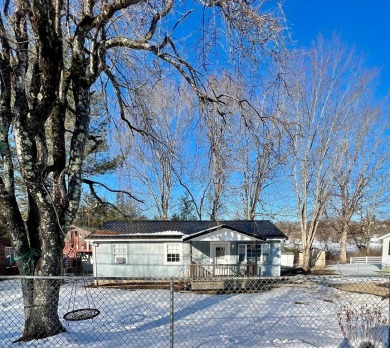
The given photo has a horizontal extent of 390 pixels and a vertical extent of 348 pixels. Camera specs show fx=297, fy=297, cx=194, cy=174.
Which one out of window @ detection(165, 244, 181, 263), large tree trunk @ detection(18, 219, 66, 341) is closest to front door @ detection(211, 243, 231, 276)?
window @ detection(165, 244, 181, 263)

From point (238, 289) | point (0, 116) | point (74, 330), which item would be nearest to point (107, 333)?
point (74, 330)

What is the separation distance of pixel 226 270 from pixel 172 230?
132 inches

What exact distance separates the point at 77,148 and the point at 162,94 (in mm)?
1610

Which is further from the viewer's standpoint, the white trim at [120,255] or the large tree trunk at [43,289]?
the white trim at [120,255]

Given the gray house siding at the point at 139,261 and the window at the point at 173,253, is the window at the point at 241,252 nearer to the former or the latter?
the gray house siding at the point at 139,261

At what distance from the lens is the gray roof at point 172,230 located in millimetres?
14586

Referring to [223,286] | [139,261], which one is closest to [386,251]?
[223,286]

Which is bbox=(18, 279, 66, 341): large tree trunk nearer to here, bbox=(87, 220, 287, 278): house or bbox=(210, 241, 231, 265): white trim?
bbox=(87, 220, 287, 278): house

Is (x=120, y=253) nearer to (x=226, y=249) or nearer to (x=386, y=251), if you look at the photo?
(x=226, y=249)

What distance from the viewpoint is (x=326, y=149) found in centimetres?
2122

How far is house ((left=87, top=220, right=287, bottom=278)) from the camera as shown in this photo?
47.4ft

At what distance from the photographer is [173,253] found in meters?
14.8

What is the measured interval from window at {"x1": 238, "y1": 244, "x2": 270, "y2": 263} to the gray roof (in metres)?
0.72

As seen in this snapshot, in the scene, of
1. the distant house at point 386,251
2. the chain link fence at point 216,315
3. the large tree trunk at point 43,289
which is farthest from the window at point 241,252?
the distant house at point 386,251
